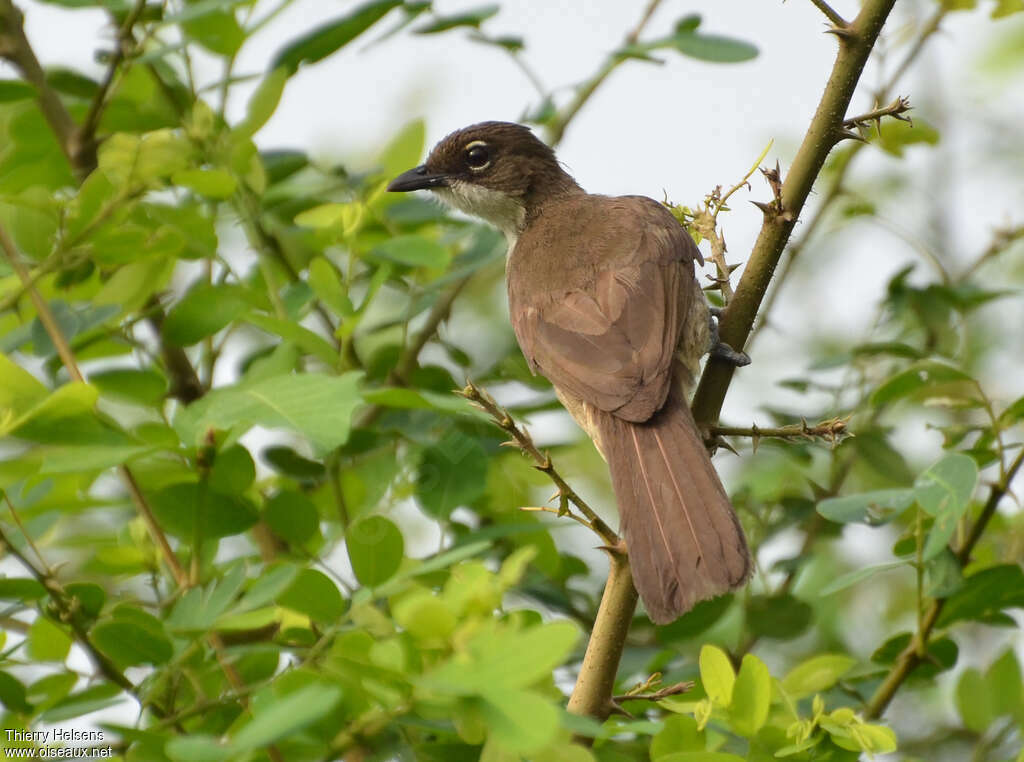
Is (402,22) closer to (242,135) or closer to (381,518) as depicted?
(242,135)

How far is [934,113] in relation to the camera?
5488 millimetres

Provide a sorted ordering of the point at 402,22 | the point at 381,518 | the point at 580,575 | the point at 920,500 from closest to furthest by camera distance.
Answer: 1. the point at 381,518
2. the point at 920,500
3. the point at 402,22
4. the point at 580,575

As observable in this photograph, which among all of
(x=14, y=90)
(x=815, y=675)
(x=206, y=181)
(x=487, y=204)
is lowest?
(x=815, y=675)

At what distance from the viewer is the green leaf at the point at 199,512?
9.19ft

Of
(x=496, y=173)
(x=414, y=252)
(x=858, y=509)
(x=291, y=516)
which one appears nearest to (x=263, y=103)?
(x=414, y=252)

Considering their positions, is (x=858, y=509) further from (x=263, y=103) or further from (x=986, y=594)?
(x=263, y=103)

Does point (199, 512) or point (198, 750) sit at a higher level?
point (198, 750)

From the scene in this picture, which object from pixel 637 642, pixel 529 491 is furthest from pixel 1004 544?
pixel 529 491

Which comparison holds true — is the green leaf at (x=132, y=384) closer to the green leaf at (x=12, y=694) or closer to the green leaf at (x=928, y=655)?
the green leaf at (x=12, y=694)

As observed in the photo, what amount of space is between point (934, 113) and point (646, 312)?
244cm

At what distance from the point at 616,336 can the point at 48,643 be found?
5.88 feet

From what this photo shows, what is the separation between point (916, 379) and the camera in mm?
3225

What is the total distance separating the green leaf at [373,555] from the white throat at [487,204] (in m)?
2.79

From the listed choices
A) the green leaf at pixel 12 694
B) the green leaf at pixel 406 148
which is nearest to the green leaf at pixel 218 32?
the green leaf at pixel 406 148
